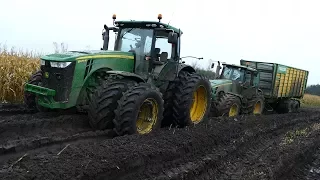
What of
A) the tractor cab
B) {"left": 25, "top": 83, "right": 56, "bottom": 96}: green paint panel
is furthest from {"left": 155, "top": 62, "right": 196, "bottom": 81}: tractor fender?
{"left": 25, "top": 83, "right": 56, "bottom": 96}: green paint panel

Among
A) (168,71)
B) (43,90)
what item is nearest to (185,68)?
(168,71)

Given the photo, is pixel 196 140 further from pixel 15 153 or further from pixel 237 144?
pixel 15 153

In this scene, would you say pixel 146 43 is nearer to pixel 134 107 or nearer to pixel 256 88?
pixel 134 107

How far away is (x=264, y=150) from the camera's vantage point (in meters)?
7.16

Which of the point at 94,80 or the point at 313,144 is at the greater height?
the point at 94,80

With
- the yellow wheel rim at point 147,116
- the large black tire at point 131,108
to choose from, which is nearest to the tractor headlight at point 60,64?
the large black tire at point 131,108

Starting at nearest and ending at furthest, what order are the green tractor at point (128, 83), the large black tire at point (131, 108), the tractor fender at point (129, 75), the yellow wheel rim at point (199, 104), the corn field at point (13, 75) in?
1. the large black tire at point (131, 108)
2. the green tractor at point (128, 83)
3. the tractor fender at point (129, 75)
4. the yellow wheel rim at point (199, 104)
5. the corn field at point (13, 75)

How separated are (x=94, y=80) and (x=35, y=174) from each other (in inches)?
128

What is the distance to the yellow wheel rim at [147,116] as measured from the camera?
6480mm

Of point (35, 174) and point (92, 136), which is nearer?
point (35, 174)

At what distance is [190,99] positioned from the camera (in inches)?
297

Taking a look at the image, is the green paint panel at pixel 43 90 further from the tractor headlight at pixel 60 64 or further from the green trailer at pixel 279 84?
the green trailer at pixel 279 84

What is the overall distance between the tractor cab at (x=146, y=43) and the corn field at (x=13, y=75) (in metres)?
3.73

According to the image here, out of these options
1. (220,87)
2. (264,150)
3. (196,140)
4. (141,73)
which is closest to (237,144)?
(264,150)
